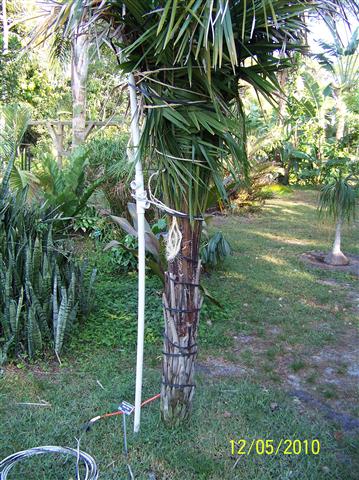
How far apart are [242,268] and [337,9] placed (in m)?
4.84

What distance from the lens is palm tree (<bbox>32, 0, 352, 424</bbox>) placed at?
84.4 inches

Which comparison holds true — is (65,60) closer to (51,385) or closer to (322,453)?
(51,385)

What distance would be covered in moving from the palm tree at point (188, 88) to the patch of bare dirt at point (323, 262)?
16.4 feet

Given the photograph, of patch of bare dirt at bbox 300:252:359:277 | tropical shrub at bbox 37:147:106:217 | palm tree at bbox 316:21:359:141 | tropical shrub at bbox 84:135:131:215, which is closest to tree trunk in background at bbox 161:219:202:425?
tropical shrub at bbox 84:135:131:215

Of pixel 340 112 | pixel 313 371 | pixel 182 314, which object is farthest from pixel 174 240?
pixel 340 112

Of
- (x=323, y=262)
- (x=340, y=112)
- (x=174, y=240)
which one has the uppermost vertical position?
(x=340, y=112)

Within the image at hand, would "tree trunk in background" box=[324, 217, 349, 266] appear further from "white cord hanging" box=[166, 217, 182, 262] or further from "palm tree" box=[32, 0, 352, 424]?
"white cord hanging" box=[166, 217, 182, 262]

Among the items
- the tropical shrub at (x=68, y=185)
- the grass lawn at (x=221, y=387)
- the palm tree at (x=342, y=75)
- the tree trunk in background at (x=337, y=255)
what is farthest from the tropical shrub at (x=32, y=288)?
the palm tree at (x=342, y=75)

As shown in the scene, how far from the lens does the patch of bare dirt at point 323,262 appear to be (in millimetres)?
7087

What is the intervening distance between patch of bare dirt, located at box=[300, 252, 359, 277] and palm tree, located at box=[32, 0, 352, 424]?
499 cm

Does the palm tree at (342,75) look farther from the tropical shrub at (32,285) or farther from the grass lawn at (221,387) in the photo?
the tropical shrub at (32,285)
